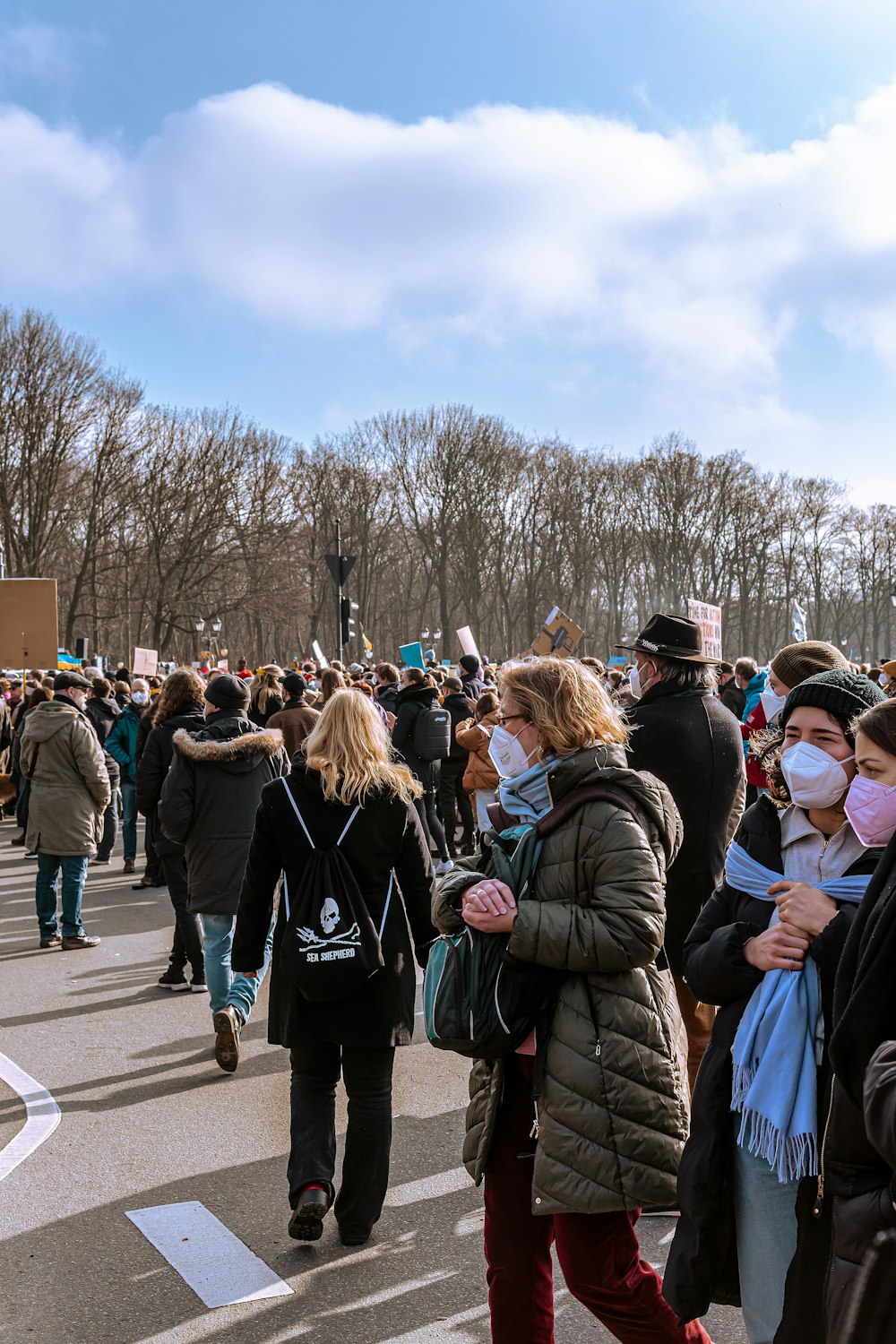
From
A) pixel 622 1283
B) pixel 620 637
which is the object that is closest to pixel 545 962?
pixel 622 1283

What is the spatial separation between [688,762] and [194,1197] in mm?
2379

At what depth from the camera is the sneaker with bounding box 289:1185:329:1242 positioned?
13.1 ft

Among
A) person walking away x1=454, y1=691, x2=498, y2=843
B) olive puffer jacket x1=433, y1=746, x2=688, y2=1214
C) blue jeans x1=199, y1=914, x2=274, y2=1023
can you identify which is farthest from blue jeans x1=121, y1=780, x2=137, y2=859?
olive puffer jacket x1=433, y1=746, x2=688, y2=1214

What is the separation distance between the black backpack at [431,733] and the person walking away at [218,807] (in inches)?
219

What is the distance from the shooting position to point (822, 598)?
70000mm

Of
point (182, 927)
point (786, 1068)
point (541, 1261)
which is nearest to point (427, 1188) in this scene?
point (541, 1261)

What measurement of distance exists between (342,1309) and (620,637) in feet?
223

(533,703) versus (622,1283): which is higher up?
(533,703)

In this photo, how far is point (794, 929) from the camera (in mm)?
2393

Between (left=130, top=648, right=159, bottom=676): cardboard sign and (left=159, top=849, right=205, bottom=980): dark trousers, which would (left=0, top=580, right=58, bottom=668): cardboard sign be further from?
(left=159, top=849, right=205, bottom=980): dark trousers

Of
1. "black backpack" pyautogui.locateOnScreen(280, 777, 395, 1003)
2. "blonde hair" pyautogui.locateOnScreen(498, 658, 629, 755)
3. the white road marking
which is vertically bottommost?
the white road marking

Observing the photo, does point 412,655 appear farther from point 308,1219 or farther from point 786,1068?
point 786,1068

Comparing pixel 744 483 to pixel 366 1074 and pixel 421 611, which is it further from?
pixel 366 1074

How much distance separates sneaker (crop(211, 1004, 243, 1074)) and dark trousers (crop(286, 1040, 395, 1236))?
1.51 meters
